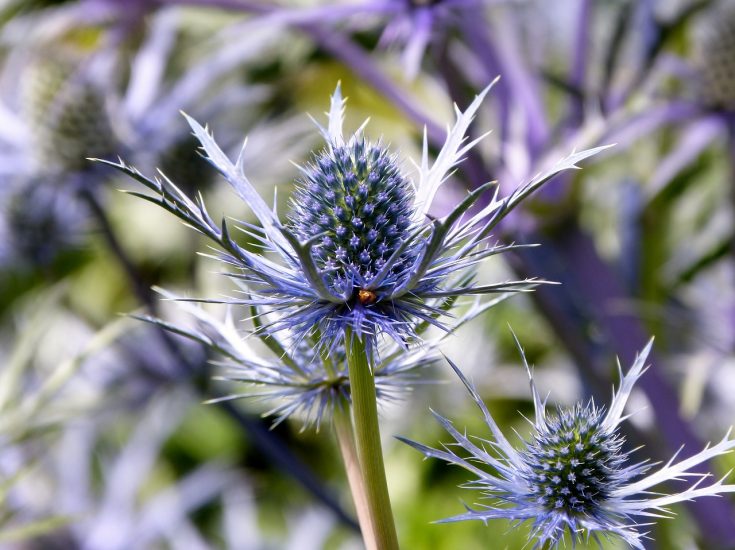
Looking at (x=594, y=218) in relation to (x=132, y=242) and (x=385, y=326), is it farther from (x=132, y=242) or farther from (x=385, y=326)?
(x=385, y=326)

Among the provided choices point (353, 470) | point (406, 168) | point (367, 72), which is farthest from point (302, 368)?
point (406, 168)

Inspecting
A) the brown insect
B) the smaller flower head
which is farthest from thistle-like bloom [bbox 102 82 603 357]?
the smaller flower head

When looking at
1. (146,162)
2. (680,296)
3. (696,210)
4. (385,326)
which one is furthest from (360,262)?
(696,210)

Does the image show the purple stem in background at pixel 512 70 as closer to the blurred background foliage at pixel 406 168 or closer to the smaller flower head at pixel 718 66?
the blurred background foliage at pixel 406 168

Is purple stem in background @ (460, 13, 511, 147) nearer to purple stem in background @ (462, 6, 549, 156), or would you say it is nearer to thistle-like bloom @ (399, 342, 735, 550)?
purple stem in background @ (462, 6, 549, 156)

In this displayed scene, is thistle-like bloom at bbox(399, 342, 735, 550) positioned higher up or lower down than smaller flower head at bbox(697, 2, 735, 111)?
lower down
